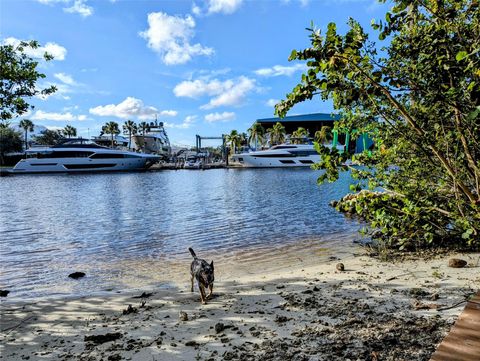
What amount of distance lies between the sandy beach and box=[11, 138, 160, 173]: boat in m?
69.5

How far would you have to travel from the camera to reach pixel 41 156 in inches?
2859

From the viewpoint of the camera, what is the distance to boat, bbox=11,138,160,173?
72.1 m

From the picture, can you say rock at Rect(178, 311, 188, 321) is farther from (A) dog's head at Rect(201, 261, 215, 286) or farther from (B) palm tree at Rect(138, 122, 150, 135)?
(B) palm tree at Rect(138, 122, 150, 135)

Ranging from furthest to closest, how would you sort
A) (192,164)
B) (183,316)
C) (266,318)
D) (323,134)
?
(192,164) → (323,134) → (183,316) → (266,318)

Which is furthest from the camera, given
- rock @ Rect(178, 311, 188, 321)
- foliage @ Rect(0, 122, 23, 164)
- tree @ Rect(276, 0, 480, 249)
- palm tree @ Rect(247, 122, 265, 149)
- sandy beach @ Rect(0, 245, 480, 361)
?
palm tree @ Rect(247, 122, 265, 149)

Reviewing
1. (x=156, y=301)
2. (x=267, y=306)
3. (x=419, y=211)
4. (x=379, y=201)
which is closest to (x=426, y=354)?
(x=419, y=211)

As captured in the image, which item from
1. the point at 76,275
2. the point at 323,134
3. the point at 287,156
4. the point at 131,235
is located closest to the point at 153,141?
the point at 287,156

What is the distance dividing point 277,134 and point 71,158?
161 ft

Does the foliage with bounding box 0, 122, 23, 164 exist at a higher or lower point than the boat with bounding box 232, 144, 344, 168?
higher

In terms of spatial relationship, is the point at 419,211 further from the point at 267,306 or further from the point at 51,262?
the point at 51,262

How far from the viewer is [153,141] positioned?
113m

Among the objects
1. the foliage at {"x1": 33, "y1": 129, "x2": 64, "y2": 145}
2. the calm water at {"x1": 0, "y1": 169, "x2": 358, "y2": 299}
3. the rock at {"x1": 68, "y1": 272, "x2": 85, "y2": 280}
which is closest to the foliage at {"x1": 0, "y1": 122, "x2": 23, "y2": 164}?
the foliage at {"x1": 33, "y1": 129, "x2": 64, "y2": 145}

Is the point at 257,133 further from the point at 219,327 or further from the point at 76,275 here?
the point at 219,327

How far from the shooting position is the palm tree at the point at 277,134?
9481cm
